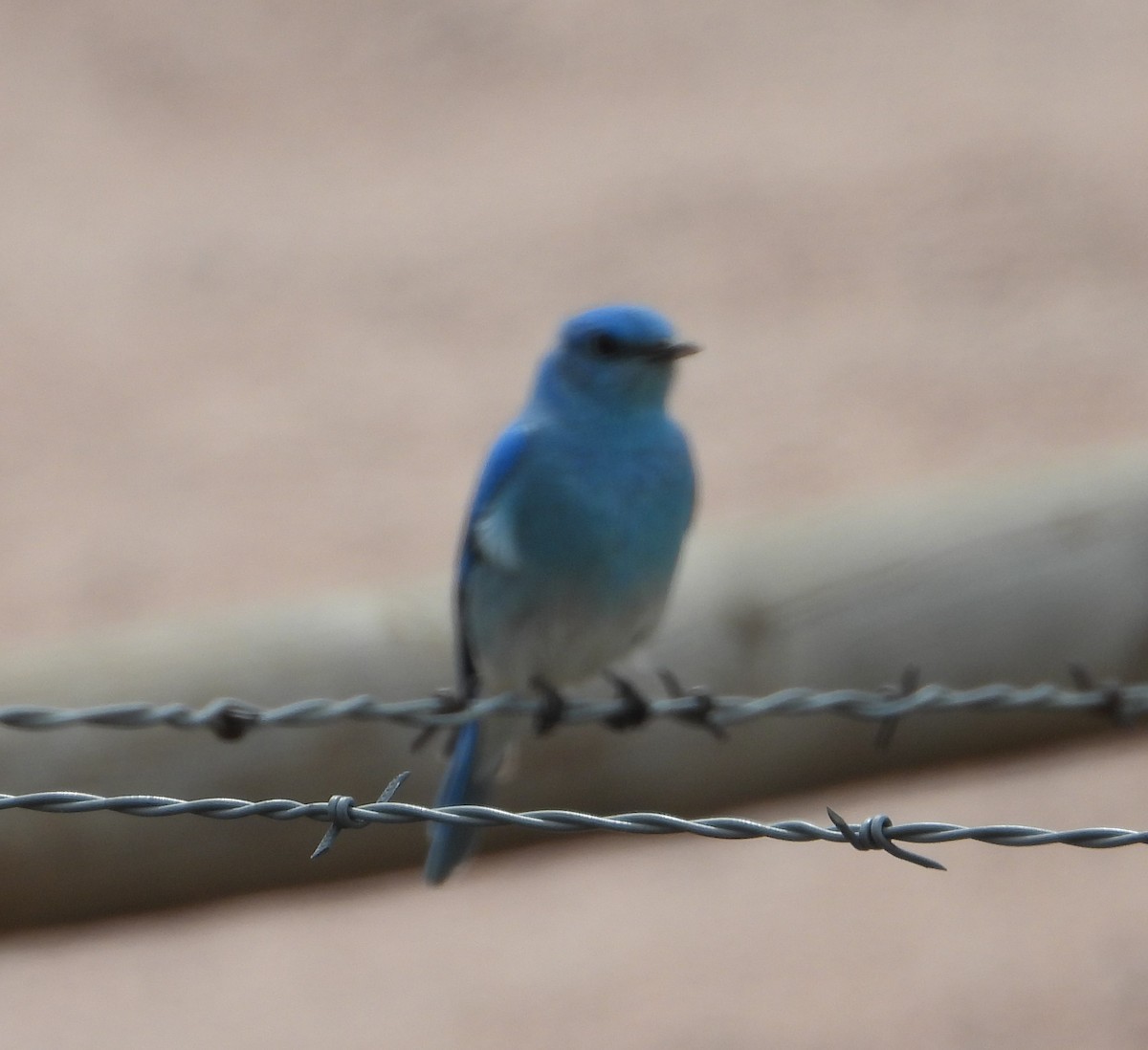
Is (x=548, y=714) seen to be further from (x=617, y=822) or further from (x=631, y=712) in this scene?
(x=617, y=822)

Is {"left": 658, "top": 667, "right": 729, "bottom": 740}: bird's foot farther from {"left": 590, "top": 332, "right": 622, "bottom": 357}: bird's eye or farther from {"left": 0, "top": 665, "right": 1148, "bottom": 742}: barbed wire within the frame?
{"left": 590, "top": 332, "right": 622, "bottom": 357}: bird's eye

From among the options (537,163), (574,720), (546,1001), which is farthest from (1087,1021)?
(537,163)

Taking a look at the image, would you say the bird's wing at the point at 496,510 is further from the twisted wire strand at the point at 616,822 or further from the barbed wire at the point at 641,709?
the twisted wire strand at the point at 616,822

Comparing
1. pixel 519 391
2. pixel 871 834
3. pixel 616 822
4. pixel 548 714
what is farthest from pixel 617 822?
pixel 519 391

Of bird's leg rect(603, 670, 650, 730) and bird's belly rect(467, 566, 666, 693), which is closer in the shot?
bird's leg rect(603, 670, 650, 730)

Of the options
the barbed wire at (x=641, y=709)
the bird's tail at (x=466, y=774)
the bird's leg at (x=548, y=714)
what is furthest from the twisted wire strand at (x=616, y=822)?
the bird's tail at (x=466, y=774)

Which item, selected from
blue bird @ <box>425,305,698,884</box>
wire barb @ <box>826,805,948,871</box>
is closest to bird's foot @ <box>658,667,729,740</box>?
blue bird @ <box>425,305,698,884</box>
